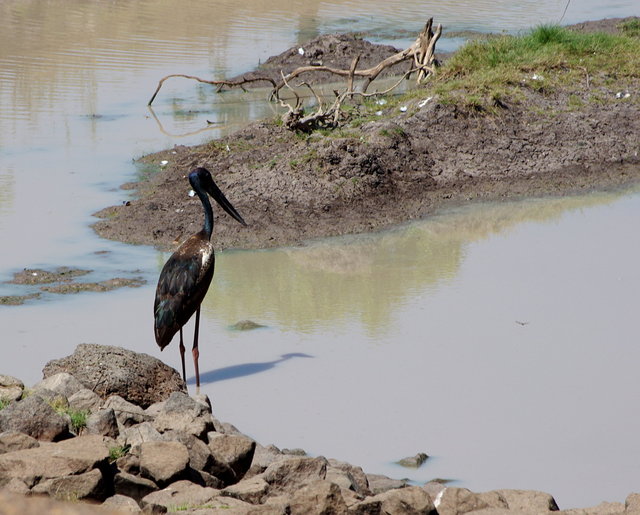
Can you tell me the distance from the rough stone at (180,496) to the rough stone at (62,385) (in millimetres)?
1472

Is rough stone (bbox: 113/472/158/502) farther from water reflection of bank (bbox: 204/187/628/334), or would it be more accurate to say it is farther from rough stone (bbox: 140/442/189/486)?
water reflection of bank (bbox: 204/187/628/334)

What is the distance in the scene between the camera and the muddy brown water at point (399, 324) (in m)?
6.10

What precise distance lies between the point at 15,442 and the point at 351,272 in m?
5.05

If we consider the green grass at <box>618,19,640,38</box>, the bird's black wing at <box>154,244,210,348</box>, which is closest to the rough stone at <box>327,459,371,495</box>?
the bird's black wing at <box>154,244,210,348</box>

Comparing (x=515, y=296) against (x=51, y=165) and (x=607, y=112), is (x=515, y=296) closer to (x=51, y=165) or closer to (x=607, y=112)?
(x=607, y=112)

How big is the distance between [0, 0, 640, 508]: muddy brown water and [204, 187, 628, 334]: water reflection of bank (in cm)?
3

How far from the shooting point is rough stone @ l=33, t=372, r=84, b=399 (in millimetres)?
5703

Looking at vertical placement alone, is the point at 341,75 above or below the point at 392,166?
above

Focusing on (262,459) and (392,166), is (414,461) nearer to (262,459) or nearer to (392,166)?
(262,459)

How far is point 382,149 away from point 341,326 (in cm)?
400

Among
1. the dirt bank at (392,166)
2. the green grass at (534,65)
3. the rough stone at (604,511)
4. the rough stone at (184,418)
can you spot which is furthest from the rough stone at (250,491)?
the green grass at (534,65)

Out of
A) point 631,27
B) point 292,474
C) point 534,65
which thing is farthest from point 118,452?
point 631,27

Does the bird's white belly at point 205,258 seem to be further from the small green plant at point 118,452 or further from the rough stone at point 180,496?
the rough stone at point 180,496

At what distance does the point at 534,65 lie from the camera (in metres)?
14.0
